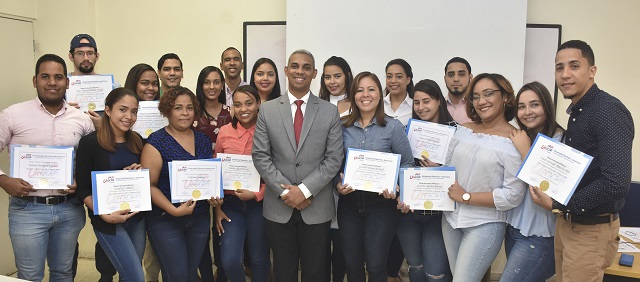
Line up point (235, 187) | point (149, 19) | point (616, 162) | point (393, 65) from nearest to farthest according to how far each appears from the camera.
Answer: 1. point (616, 162)
2. point (235, 187)
3. point (393, 65)
4. point (149, 19)

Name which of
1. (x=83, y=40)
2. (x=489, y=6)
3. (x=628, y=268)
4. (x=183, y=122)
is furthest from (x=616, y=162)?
(x=83, y=40)

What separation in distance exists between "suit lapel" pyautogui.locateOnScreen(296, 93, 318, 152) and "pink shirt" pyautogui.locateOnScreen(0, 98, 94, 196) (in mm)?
1486

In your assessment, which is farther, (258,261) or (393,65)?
(393,65)

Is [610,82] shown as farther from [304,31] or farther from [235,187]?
[235,187]

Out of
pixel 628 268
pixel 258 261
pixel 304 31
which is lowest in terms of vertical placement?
pixel 258 261

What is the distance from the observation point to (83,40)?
357 cm

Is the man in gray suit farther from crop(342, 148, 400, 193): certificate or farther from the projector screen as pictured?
the projector screen

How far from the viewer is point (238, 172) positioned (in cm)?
291

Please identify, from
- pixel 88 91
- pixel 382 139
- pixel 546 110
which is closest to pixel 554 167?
pixel 546 110

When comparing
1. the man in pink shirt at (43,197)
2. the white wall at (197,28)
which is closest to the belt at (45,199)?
the man in pink shirt at (43,197)

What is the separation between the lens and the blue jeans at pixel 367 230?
2.79 m

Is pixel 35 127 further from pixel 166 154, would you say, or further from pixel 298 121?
pixel 298 121

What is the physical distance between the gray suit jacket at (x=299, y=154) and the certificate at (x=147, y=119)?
955 mm

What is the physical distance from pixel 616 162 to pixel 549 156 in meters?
0.28
